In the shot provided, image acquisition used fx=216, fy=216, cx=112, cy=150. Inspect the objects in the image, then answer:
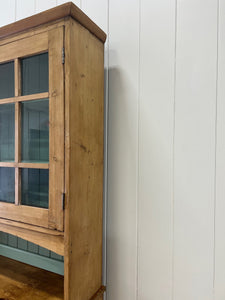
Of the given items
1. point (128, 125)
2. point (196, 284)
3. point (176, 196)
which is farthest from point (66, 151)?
point (196, 284)

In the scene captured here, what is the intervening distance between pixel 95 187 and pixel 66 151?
0.23m

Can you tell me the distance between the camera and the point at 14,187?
849 millimetres

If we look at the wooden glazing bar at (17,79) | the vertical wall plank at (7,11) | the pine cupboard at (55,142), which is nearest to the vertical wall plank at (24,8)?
the vertical wall plank at (7,11)

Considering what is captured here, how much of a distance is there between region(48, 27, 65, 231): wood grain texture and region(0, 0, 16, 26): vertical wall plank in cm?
75

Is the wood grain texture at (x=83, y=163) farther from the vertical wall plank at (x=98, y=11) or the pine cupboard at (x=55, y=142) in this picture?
the vertical wall plank at (x=98, y=11)

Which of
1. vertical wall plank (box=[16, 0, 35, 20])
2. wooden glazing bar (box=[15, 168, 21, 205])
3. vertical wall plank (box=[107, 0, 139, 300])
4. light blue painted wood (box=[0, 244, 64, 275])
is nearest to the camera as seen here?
wooden glazing bar (box=[15, 168, 21, 205])

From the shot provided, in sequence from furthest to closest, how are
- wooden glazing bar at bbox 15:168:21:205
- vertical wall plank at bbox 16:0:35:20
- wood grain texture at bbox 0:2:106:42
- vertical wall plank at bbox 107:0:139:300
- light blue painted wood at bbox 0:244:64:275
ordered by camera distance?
vertical wall plank at bbox 16:0:35:20 < light blue painted wood at bbox 0:244:64:275 < vertical wall plank at bbox 107:0:139:300 < wooden glazing bar at bbox 15:168:21:205 < wood grain texture at bbox 0:2:106:42

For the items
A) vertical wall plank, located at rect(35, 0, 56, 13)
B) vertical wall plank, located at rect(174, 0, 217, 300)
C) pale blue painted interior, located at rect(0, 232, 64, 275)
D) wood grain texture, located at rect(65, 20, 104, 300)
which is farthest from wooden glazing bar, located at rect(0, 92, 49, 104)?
pale blue painted interior, located at rect(0, 232, 64, 275)

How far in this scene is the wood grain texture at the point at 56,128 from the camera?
729 millimetres

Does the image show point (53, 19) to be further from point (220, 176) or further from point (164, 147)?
point (220, 176)

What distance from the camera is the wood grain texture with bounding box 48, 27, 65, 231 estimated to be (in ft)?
2.39

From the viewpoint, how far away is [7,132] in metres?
0.89

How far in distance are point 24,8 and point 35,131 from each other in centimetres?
86

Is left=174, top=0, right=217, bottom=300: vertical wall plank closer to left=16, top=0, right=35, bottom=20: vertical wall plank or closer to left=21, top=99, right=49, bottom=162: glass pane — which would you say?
left=21, top=99, right=49, bottom=162: glass pane
